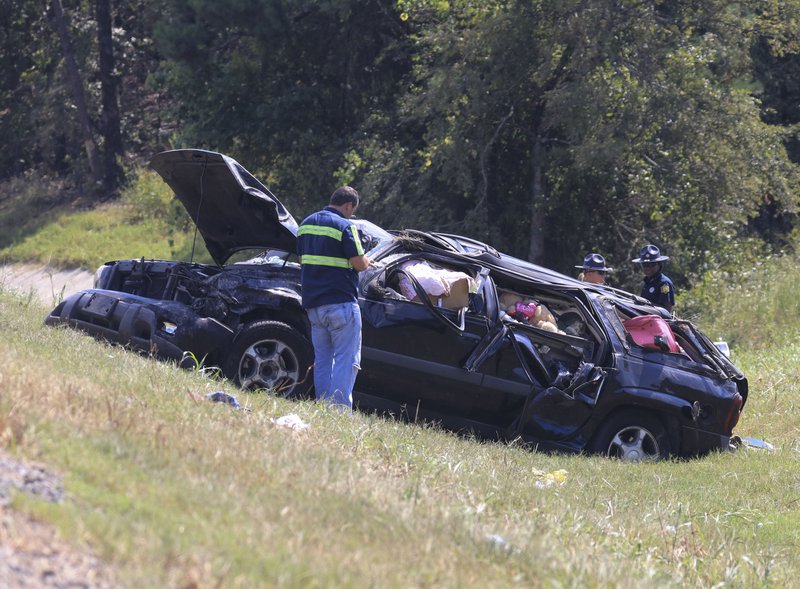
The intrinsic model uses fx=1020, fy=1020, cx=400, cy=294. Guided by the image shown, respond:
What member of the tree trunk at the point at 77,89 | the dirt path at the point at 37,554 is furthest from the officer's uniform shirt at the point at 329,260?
the tree trunk at the point at 77,89

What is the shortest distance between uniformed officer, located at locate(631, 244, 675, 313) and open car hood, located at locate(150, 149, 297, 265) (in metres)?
4.24

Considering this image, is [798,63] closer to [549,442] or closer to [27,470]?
[549,442]

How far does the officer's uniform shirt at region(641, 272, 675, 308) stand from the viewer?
11.0m

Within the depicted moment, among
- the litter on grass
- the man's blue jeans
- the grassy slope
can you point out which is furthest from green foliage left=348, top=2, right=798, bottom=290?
the litter on grass

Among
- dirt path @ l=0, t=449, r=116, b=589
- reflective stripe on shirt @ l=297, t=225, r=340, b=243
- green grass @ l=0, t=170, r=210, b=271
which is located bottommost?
green grass @ l=0, t=170, r=210, b=271

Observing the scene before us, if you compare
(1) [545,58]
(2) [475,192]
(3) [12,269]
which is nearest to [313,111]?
(2) [475,192]

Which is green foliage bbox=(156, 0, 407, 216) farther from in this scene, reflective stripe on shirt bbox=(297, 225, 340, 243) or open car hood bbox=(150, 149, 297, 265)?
reflective stripe on shirt bbox=(297, 225, 340, 243)

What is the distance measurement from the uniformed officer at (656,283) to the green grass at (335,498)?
104 inches

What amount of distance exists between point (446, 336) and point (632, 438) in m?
1.93

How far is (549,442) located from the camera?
28.0 ft

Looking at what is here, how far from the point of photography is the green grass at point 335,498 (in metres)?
3.96

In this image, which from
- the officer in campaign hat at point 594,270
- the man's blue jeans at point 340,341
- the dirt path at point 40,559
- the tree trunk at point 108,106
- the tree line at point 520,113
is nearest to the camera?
the dirt path at point 40,559

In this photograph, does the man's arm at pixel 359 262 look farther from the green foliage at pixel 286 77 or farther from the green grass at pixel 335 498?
the green foliage at pixel 286 77

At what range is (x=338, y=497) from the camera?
5.00 m
